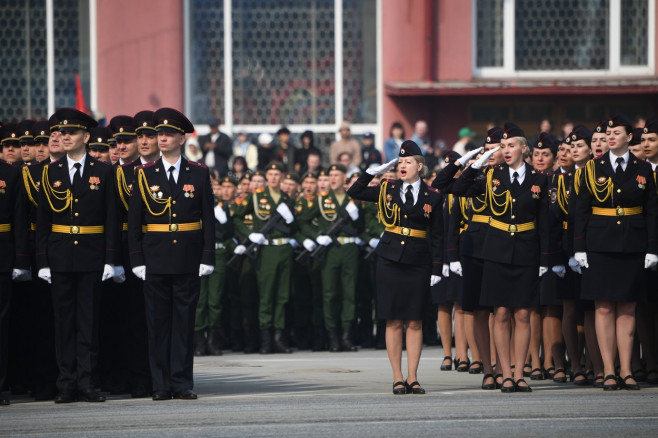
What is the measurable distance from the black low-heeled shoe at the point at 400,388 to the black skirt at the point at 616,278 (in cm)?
181

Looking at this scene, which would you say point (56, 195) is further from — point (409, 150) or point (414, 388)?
point (414, 388)

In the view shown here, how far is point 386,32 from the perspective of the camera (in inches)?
1007

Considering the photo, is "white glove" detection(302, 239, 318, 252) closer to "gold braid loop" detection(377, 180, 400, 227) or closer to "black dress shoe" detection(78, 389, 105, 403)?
"gold braid loop" detection(377, 180, 400, 227)

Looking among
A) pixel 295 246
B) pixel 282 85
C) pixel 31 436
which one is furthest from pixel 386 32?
pixel 31 436

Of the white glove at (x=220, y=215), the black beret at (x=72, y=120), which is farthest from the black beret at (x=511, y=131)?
the white glove at (x=220, y=215)

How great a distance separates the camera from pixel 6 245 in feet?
40.3

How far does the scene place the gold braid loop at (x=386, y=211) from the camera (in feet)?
41.4

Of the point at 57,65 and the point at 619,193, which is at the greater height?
the point at 57,65

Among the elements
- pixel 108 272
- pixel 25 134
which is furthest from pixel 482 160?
pixel 25 134

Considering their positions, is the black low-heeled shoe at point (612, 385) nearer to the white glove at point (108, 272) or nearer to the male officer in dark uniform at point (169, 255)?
the male officer in dark uniform at point (169, 255)

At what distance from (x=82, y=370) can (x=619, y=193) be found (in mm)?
4814

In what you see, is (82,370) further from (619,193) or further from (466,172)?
(619,193)

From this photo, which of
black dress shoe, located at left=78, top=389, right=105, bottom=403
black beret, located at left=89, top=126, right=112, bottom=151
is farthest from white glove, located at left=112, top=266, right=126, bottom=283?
black beret, located at left=89, top=126, right=112, bottom=151

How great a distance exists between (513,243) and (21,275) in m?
4.18
